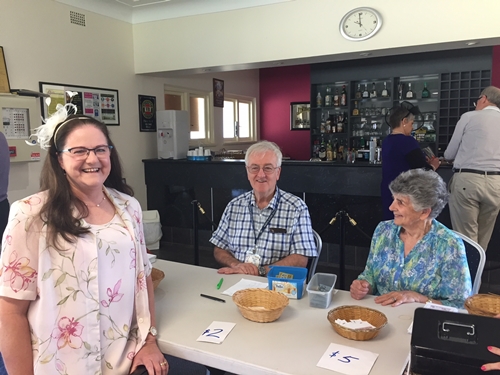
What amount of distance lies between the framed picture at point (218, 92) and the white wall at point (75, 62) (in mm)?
1117

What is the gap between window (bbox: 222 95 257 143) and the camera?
7441 mm

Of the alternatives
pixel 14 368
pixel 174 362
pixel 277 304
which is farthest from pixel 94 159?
pixel 174 362

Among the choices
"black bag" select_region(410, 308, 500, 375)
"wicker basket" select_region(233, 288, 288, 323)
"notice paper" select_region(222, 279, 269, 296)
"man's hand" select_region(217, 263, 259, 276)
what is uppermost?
"black bag" select_region(410, 308, 500, 375)

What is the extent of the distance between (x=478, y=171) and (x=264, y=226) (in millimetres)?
2088

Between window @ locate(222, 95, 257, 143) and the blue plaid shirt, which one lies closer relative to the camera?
the blue plaid shirt

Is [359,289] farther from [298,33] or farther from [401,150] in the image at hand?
[298,33]

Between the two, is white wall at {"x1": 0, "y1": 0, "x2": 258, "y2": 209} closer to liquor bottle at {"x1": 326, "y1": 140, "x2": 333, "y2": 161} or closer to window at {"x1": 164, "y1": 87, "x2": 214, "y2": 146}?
window at {"x1": 164, "y1": 87, "x2": 214, "y2": 146}

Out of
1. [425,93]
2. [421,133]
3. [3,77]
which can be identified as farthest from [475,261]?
[425,93]

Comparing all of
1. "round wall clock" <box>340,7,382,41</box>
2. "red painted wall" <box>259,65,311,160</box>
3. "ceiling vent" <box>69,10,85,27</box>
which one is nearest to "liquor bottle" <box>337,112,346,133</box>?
"red painted wall" <box>259,65,311,160</box>

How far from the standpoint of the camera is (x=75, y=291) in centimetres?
126

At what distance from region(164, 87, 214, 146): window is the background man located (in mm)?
3910

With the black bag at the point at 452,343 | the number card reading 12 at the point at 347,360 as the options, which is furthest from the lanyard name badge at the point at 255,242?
the black bag at the point at 452,343

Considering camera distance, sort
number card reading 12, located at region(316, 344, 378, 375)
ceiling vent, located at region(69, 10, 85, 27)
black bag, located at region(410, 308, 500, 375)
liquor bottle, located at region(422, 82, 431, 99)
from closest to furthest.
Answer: black bag, located at region(410, 308, 500, 375)
number card reading 12, located at region(316, 344, 378, 375)
ceiling vent, located at region(69, 10, 85, 27)
liquor bottle, located at region(422, 82, 431, 99)

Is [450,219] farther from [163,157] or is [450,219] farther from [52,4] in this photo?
[52,4]
